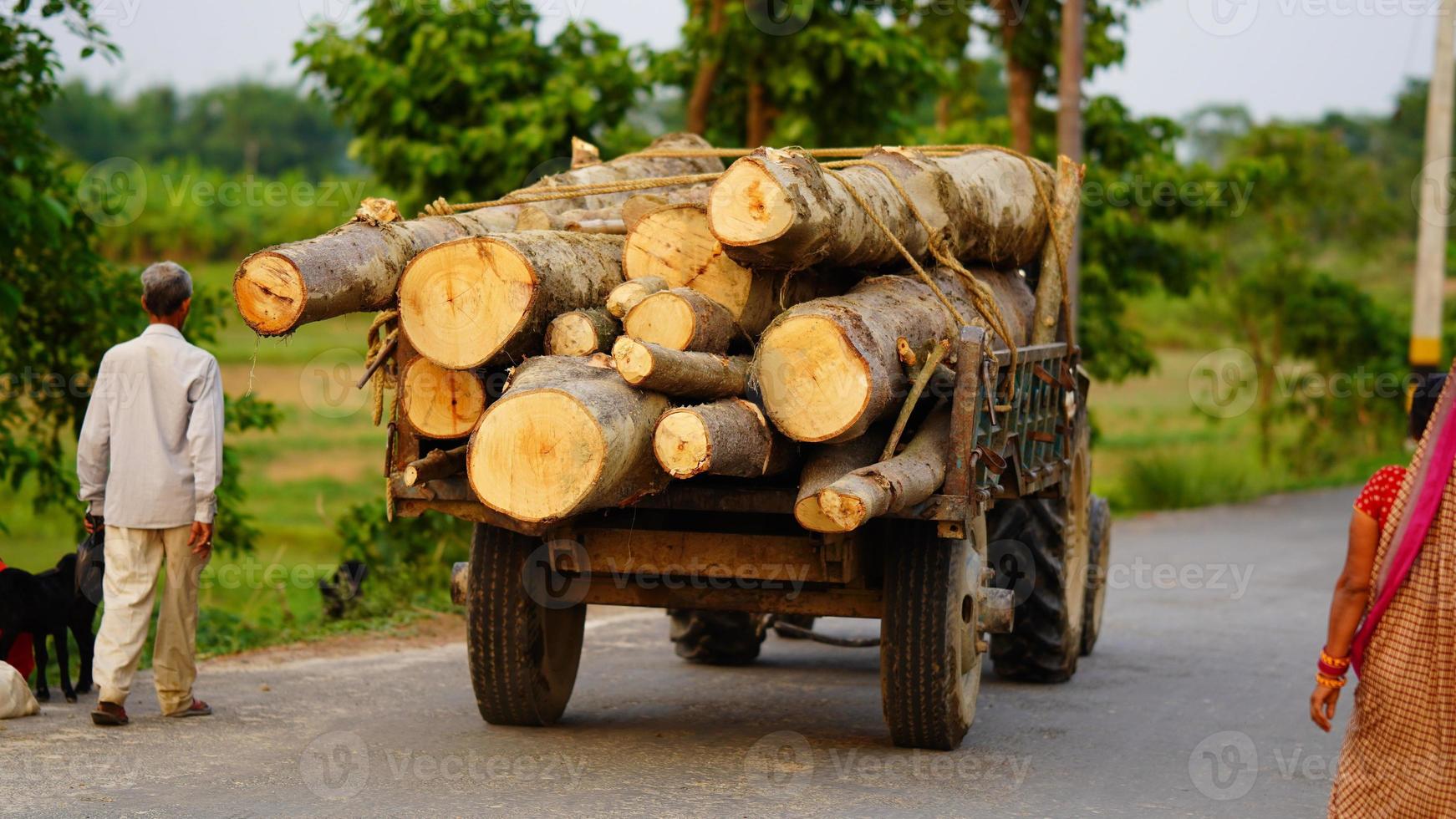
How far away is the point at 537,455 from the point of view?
5.02 metres

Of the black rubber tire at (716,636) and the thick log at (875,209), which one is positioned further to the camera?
the black rubber tire at (716,636)

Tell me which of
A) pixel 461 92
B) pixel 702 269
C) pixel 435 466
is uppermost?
pixel 461 92

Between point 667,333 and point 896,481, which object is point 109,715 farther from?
point 896,481

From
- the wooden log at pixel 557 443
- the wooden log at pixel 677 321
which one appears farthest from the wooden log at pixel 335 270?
the wooden log at pixel 677 321

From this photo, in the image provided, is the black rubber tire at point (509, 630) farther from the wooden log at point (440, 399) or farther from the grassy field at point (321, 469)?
the grassy field at point (321, 469)

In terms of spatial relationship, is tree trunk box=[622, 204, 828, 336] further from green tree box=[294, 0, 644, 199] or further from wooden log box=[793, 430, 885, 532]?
green tree box=[294, 0, 644, 199]

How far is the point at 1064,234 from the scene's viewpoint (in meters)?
7.99

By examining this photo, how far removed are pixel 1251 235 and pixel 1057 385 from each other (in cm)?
2821

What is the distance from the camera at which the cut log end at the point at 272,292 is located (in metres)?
5.16

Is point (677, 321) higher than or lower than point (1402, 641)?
higher

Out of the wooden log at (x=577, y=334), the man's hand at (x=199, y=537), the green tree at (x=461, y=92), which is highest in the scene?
the green tree at (x=461, y=92)

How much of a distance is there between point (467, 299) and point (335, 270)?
44 centimetres

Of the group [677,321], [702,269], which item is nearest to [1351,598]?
[677,321]

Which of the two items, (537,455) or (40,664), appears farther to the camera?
(40,664)
